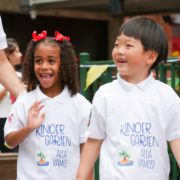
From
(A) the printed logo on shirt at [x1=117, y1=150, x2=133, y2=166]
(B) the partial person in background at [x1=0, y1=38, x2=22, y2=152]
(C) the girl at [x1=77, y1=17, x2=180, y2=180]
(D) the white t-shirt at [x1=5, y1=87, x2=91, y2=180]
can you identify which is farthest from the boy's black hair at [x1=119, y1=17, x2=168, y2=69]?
(B) the partial person in background at [x1=0, y1=38, x2=22, y2=152]

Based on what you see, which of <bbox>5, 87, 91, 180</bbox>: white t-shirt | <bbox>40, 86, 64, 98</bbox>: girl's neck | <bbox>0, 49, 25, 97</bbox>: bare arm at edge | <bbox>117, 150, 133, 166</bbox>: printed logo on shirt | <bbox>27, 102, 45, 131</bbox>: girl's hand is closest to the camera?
<bbox>117, 150, 133, 166</bbox>: printed logo on shirt

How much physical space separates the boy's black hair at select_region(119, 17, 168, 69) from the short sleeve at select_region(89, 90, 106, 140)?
339 mm

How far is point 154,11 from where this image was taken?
13.9 m

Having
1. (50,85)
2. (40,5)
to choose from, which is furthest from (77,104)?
(40,5)

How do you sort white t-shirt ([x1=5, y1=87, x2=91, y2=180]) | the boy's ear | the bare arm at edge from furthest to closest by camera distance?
the bare arm at edge
white t-shirt ([x1=5, y1=87, x2=91, y2=180])
the boy's ear

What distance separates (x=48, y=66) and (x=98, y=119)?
53 centimetres

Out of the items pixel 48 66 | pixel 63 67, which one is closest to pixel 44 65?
pixel 48 66

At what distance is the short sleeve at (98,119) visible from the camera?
9.05 ft

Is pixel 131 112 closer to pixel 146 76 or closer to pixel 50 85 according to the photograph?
pixel 146 76

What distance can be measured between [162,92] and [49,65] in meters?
0.74

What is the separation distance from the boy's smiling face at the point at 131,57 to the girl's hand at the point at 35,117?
0.54 metres

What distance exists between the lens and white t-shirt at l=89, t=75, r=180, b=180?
2666 millimetres

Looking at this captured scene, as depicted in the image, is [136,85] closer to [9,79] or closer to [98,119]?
[98,119]

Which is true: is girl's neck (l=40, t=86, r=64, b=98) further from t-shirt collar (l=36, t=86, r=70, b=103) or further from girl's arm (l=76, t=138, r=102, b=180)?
girl's arm (l=76, t=138, r=102, b=180)
